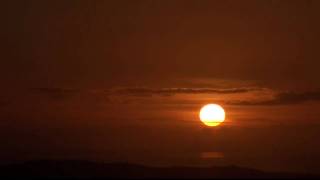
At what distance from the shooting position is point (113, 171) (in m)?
37.7

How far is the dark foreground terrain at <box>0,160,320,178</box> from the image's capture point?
3444cm

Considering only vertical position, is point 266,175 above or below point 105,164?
below

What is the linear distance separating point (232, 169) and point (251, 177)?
76.1 inches

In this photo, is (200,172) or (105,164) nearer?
(200,172)

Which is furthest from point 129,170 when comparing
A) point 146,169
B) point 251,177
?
point 251,177

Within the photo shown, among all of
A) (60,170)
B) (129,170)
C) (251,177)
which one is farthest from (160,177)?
(60,170)

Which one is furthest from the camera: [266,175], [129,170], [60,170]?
[60,170]

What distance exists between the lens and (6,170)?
36969mm

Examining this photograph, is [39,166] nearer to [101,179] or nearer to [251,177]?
[101,179]

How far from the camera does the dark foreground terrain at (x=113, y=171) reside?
34.4 metres

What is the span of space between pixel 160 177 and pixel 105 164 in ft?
19.9

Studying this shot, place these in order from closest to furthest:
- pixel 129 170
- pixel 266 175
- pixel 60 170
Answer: pixel 266 175
pixel 129 170
pixel 60 170

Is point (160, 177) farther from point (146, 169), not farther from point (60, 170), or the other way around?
point (60, 170)

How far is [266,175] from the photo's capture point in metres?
33.3
